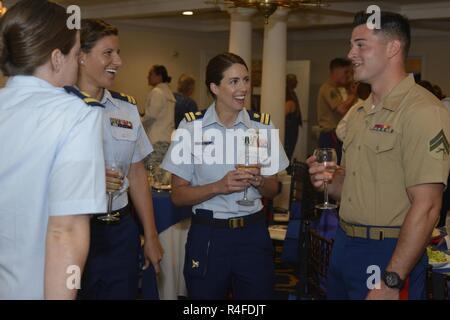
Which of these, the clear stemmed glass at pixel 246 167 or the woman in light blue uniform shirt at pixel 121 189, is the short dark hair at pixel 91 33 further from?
the clear stemmed glass at pixel 246 167

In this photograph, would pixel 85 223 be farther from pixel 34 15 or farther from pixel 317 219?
pixel 317 219

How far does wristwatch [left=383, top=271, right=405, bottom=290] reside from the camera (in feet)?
7.15

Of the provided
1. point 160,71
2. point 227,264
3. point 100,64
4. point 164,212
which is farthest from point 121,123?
point 160,71

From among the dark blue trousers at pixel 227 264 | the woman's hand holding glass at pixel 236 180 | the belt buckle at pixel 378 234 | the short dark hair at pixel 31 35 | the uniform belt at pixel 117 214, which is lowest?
the dark blue trousers at pixel 227 264

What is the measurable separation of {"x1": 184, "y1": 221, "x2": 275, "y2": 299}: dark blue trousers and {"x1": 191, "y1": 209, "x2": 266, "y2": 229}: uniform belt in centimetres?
2

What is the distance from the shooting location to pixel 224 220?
2885mm

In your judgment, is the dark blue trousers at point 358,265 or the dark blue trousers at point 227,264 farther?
the dark blue trousers at point 227,264

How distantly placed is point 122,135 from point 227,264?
722 millimetres

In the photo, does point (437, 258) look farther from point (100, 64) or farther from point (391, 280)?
point (100, 64)

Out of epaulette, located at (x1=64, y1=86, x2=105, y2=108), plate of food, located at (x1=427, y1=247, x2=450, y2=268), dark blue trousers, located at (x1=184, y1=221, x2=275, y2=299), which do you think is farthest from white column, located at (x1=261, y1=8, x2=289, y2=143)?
epaulette, located at (x1=64, y1=86, x2=105, y2=108)

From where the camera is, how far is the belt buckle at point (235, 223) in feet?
9.41

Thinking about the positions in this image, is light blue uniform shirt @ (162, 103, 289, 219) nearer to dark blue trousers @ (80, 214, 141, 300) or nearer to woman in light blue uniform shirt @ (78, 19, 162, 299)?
woman in light blue uniform shirt @ (78, 19, 162, 299)

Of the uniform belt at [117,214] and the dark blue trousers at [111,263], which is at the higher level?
the uniform belt at [117,214]

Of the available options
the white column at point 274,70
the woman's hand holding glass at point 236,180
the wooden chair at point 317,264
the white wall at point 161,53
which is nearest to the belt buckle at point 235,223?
the woman's hand holding glass at point 236,180
